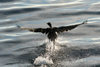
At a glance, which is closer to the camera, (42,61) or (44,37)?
(42,61)

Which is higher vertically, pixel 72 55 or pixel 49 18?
pixel 72 55

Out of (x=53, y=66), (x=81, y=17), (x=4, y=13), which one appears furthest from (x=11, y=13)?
(x=53, y=66)

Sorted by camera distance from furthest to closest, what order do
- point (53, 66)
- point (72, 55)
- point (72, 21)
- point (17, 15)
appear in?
point (17, 15), point (72, 21), point (72, 55), point (53, 66)

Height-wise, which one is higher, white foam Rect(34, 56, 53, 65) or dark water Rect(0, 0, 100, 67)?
white foam Rect(34, 56, 53, 65)

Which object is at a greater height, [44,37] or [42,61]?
[42,61]

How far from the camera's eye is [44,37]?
21.4 metres

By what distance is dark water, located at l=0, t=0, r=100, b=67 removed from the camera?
17.5 m

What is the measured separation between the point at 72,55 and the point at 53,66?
1655mm

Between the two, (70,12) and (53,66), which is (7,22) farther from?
(53,66)

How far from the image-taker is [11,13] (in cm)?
2597

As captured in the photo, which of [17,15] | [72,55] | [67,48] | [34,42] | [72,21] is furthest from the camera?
[17,15]

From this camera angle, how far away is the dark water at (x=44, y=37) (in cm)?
1748

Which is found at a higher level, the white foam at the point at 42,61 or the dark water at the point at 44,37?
the white foam at the point at 42,61

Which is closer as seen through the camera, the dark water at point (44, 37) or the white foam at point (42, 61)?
the white foam at point (42, 61)
